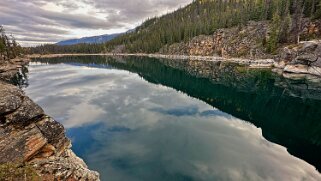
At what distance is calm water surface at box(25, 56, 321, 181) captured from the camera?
2252 centimetres

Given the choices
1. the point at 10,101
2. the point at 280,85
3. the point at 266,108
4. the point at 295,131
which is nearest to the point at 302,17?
the point at 280,85

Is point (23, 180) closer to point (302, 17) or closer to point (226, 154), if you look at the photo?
point (226, 154)

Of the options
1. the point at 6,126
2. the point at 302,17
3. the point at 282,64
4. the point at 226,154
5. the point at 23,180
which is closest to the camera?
the point at 23,180

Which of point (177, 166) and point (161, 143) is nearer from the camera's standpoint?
point (177, 166)

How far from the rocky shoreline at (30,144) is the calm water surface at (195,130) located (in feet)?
18.6

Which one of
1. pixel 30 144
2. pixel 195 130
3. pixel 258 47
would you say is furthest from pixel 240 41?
pixel 30 144

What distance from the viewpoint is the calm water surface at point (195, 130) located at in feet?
73.9

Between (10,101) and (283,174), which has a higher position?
(10,101)

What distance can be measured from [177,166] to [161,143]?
5.84 metres

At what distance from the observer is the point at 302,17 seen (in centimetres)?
11212

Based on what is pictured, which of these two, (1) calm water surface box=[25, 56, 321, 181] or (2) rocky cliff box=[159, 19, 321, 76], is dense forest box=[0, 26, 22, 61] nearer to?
(1) calm water surface box=[25, 56, 321, 181]

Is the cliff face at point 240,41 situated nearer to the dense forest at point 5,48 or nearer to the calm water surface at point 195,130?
the calm water surface at point 195,130

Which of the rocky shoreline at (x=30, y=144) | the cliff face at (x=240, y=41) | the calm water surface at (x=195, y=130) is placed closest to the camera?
the rocky shoreline at (x=30, y=144)

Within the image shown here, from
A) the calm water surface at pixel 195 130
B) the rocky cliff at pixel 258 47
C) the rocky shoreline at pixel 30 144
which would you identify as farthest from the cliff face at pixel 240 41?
the rocky shoreline at pixel 30 144
